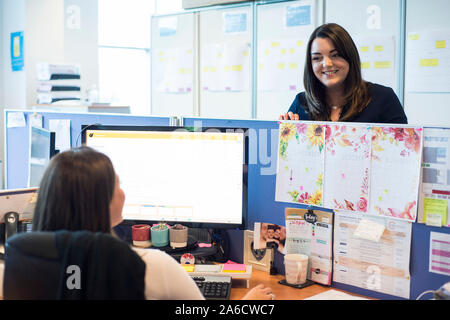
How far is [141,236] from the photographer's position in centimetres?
184

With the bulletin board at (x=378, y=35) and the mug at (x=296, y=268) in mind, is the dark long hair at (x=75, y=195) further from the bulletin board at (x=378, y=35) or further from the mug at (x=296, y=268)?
the bulletin board at (x=378, y=35)

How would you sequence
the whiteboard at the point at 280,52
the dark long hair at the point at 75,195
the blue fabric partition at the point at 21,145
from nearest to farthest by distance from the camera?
the dark long hair at the point at 75,195 < the blue fabric partition at the point at 21,145 < the whiteboard at the point at 280,52

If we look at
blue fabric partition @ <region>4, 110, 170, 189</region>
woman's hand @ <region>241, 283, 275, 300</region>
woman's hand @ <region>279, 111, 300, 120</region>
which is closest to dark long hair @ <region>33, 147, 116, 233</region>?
woman's hand @ <region>241, 283, 275, 300</region>

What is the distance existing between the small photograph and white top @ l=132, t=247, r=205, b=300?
1.97ft

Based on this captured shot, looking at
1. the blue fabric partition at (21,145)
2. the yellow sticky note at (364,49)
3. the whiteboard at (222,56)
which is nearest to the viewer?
the blue fabric partition at (21,145)

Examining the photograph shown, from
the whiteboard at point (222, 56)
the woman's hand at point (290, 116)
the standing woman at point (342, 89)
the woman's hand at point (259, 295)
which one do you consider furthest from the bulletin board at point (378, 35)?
the woman's hand at point (259, 295)

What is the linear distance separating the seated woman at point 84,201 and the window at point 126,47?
14.5ft

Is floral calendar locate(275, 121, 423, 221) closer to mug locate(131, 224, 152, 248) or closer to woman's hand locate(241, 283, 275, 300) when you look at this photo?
woman's hand locate(241, 283, 275, 300)

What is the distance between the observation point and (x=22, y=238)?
1021mm

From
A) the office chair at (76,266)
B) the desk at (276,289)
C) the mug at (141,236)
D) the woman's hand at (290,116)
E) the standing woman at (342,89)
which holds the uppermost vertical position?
the standing woman at (342,89)

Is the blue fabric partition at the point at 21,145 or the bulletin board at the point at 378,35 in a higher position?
the bulletin board at the point at 378,35

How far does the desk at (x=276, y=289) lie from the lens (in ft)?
5.08

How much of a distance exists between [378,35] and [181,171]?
2042 millimetres

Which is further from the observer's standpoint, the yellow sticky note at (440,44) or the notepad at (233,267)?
the yellow sticky note at (440,44)
